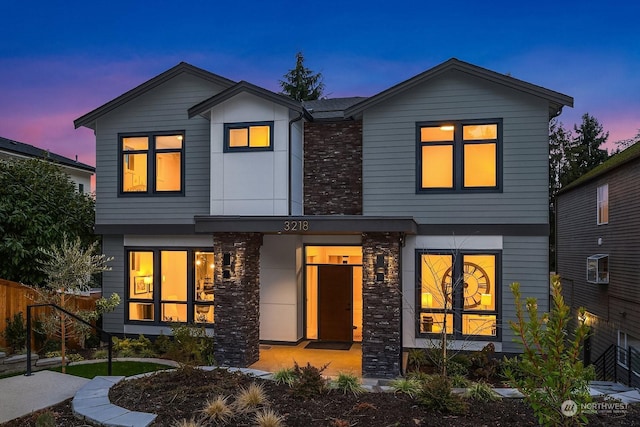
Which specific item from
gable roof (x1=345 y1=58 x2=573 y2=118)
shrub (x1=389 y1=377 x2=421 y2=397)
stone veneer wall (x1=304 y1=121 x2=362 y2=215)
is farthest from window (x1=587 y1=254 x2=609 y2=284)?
shrub (x1=389 y1=377 x2=421 y2=397)

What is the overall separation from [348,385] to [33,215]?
375 inches

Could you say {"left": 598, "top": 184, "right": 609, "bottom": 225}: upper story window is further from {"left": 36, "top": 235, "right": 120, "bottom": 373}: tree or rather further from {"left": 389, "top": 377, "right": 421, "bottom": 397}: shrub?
{"left": 36, "top": 235, "right": 120, "bottom": 373}: tree

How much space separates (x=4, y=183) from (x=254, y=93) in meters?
7.11

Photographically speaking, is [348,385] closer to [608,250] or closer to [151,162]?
[151,162]

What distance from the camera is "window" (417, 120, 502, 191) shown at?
424 inches

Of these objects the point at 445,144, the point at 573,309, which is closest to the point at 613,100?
the point at 573,309

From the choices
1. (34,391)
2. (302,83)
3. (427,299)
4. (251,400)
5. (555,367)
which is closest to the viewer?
(555,367)

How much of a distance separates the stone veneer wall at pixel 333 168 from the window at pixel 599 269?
30.2 ft

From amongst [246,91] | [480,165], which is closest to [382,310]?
[480,165]

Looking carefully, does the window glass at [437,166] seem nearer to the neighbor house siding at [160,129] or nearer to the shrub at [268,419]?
the neighbor house siding at [160,129]

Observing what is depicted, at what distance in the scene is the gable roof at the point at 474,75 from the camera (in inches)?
404

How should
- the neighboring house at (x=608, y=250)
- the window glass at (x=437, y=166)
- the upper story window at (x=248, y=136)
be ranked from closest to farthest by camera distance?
the window glass at (x=437, y=166) < the upper story window at (x=248, y=136) < the neighboring house at (x=608, y=250)

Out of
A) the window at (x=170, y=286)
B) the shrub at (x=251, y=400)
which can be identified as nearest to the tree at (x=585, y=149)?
the window at (x=170, y=286)

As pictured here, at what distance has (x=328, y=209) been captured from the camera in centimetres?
1197
